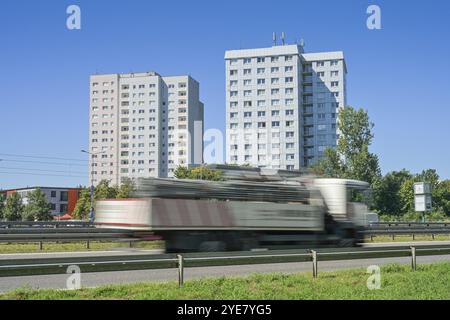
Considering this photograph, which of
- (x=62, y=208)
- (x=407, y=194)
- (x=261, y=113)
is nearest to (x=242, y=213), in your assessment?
(x=407, y=194)

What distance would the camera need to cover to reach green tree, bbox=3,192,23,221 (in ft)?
379

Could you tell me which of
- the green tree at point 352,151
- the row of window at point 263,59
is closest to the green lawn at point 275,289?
the green tree at point 352,151

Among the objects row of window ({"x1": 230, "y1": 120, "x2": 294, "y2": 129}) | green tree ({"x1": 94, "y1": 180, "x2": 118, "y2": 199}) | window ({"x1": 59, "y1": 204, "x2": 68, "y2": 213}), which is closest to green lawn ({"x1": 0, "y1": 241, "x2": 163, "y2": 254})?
green tree ({"x1": 94, "y1": 180, "x2": 118, "y2": 199})

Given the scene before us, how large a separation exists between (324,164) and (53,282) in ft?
182

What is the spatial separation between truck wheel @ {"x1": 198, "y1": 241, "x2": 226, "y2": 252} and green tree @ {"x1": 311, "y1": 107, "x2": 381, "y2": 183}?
1740 inches

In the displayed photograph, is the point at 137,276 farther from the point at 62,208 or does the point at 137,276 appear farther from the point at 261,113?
the point at 62,208

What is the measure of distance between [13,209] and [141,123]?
1772 inches

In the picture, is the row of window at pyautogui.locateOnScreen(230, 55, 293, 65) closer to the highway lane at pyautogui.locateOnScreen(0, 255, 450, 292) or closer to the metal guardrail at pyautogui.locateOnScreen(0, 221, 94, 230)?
the metal guardrail at pyautogui.locateOnScreen(0, 221, 94, 230)

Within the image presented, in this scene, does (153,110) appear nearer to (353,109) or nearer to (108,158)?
(108,158)

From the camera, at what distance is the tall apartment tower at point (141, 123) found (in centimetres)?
15025

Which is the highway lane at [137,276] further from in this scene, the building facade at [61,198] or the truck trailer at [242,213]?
the building facade at [61,198]

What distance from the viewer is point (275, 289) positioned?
35.9 ft

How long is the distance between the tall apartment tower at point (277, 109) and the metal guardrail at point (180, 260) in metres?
107
